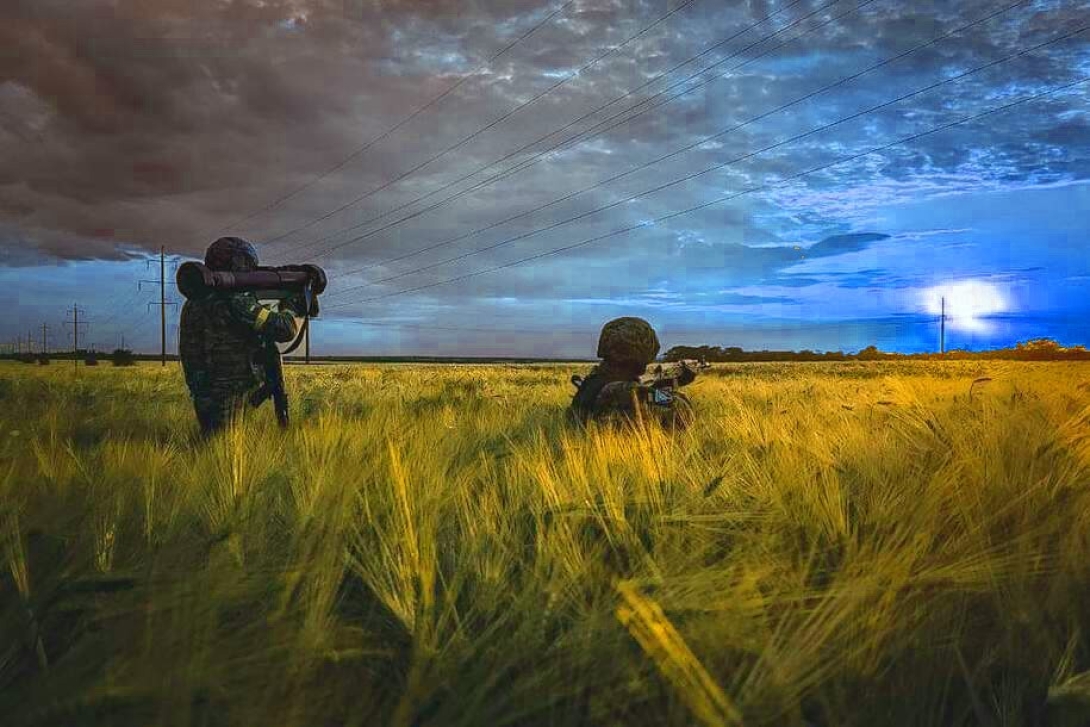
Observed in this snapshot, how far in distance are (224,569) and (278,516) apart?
1203mm

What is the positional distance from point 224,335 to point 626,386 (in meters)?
3.67

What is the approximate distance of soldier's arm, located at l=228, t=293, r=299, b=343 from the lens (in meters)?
5.55

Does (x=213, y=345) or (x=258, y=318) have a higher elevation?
(x=258, y=318)

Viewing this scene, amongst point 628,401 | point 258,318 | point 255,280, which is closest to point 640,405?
point 628,401

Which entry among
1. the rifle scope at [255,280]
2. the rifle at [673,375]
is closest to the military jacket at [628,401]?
the rifle at [673,375]

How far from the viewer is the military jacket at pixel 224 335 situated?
18.4 ft

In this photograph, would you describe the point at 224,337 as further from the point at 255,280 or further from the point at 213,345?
the point at 255,280

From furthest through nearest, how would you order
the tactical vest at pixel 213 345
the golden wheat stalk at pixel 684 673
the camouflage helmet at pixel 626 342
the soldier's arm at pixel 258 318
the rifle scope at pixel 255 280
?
the camouflage helmet at pixel 626 342
the tactical vest at pixel 213 345
the soldier's arm at pixel 258 318
the rifle scope at pixel 255 280
the golden wheat stalk at pixel 684 673

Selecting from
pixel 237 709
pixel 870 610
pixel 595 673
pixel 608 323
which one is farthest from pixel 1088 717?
pixel 608 323

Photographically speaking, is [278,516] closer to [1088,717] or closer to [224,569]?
[224,569]

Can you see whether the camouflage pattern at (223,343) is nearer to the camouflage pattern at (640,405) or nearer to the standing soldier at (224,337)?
the standing soldier at (224,337)

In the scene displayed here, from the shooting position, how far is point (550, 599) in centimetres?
135

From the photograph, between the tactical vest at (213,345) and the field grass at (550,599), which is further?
the tactical vest at (213,345)

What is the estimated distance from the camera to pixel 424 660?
116 centimetres
